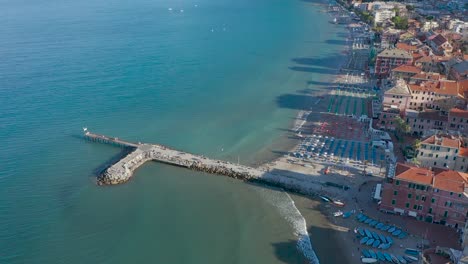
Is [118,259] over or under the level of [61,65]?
under

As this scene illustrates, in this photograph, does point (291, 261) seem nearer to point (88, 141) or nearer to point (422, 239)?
point (422, 239)

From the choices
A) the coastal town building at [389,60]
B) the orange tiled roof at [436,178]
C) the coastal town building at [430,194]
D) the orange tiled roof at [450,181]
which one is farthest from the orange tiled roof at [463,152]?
the coastal town building at [389,60]

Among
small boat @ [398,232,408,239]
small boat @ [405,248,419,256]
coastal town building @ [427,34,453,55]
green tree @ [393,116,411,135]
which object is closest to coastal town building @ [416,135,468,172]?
green tree @ [393,116,411,135]

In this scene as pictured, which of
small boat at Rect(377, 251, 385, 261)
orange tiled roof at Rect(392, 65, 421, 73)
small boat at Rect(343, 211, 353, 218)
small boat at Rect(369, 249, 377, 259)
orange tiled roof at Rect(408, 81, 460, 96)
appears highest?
orange tiled roof at Rect(392, 65, 421, 73)

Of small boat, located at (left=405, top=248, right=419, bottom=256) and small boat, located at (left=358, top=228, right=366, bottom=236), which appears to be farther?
small boat, located at (left=358, top=228, right=366, bottom=236)

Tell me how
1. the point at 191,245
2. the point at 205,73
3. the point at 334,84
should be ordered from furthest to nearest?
the point at 205,73, the point at 334,84, the point at 191,245

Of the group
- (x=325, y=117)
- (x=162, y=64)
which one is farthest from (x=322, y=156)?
(x=162, y=64)

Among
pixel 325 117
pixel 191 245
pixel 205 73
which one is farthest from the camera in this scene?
pixel 205 73

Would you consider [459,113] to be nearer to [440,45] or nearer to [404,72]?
[404,72]

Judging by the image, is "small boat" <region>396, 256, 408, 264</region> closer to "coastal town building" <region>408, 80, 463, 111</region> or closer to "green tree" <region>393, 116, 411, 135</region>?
"green tree" <region>393, 116, 411, 135</region>
